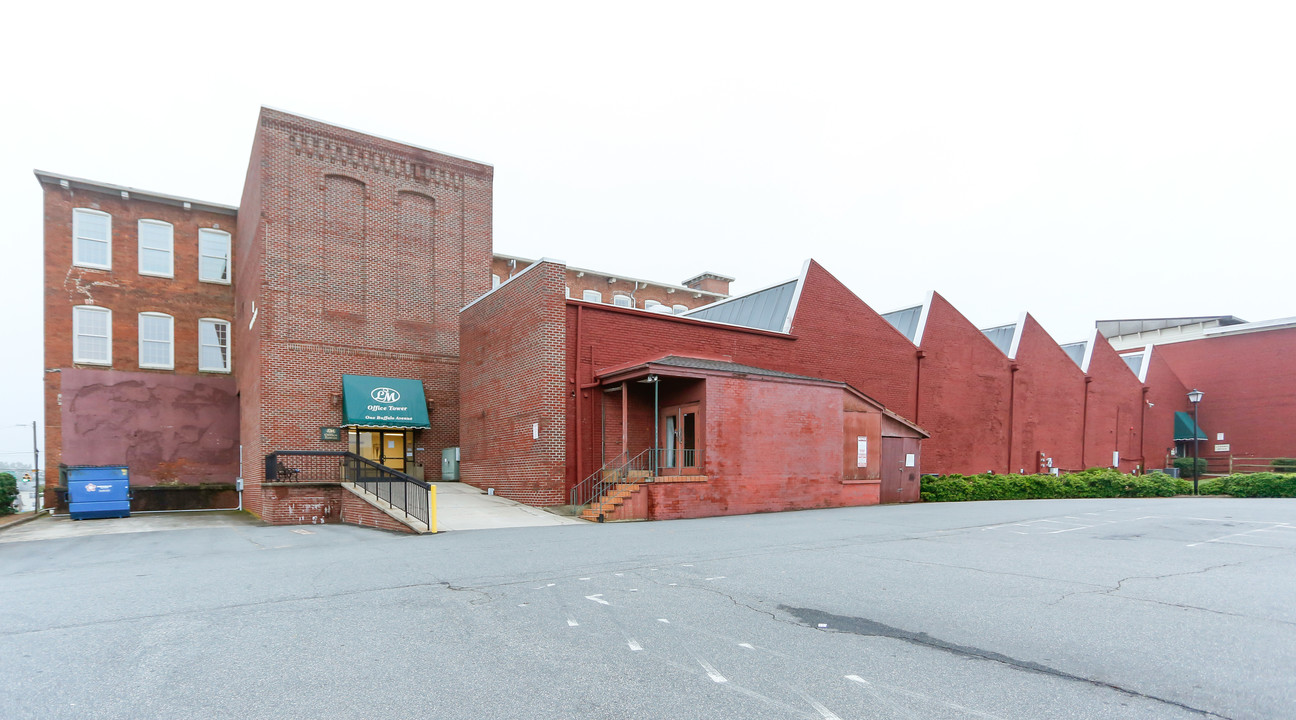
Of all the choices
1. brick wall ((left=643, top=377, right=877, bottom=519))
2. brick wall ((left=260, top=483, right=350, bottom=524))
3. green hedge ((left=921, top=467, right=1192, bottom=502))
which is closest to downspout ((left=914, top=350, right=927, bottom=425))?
green hedge ((left=921, top=467, right=1192, bottom=502))

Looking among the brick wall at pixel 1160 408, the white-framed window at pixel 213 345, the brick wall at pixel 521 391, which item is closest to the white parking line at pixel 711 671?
the brick wall at pixel 521 391

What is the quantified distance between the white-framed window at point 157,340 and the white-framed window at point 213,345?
0.98 m

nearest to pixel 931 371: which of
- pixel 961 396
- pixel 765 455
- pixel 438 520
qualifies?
pixel 961 396

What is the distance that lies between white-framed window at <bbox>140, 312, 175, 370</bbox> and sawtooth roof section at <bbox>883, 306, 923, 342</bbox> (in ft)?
97.4

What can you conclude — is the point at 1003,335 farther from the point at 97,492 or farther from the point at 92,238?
the point at 92,238

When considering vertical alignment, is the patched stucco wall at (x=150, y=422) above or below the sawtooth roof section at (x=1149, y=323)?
below

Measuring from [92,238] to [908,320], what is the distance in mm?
33489

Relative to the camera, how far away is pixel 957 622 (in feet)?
20.2

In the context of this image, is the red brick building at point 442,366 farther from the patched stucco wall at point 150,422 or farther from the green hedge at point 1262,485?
the green hedge at point 1262,485

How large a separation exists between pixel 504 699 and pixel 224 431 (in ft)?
93.8

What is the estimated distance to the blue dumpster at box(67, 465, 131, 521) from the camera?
2127 cm

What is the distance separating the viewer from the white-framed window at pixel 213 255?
2819cm

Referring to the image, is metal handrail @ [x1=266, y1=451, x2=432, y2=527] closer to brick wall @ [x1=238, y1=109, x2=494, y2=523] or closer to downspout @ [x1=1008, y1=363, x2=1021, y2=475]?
brick wall @ [x1=238, y1=109, x2=494, y2=523]

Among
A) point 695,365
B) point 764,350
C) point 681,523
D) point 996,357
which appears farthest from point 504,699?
point 996,357
